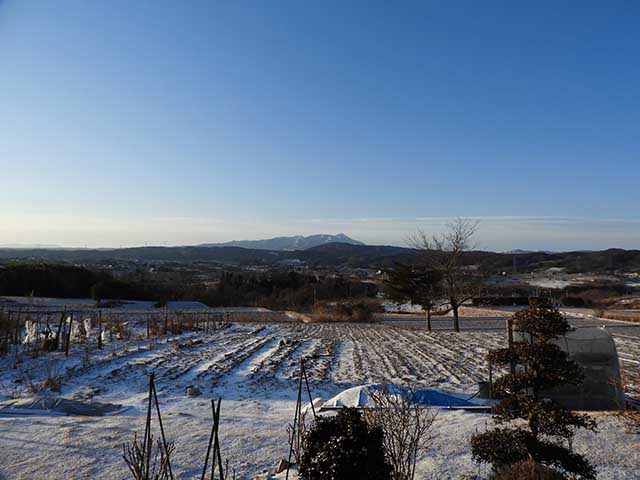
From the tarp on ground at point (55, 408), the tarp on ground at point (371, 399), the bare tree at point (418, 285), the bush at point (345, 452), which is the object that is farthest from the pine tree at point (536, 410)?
the bare tree at point (418, 285)

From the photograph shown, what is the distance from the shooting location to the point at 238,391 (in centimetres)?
865

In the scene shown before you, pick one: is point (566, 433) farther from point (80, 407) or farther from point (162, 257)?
point (162, 257)

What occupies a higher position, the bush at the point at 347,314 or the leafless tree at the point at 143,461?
the leafless tree at the point at 143,461

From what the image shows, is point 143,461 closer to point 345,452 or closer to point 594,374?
point 345,452

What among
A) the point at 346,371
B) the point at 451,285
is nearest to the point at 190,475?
the point at 346,371

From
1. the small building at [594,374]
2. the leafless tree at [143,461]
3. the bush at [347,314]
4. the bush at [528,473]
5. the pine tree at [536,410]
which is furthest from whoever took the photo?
the bush at [347,314]

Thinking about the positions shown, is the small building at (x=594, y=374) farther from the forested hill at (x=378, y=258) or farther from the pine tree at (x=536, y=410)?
the forested hill at (x=378, y=258)

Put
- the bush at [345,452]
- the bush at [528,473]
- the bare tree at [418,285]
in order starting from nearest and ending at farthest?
the bush at [345,452]
the bush at [528,473]
the bare tree at [418,285]

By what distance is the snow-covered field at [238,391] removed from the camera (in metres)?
4.52

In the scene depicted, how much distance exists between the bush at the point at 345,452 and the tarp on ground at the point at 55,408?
4.79 m

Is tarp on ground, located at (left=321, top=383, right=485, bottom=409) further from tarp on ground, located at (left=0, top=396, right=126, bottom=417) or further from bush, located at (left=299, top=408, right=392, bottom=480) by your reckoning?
tarp on ground, located at (left=0, top=396, right=126, bottom=417)

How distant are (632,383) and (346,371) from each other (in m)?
5.81

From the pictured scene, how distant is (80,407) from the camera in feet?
22.1

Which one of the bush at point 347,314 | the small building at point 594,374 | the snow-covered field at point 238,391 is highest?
the small building at point 594,374
